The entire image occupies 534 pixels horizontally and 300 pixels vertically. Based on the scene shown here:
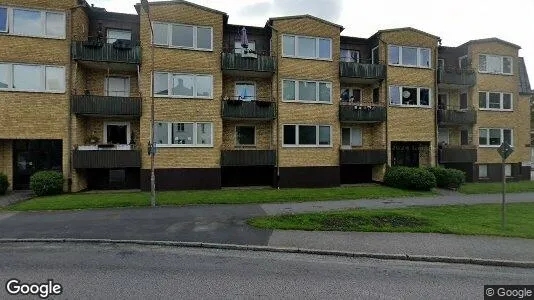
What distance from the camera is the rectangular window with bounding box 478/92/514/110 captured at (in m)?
24.9

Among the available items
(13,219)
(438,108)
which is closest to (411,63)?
(438,108)

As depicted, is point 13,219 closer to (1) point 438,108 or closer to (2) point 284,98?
(2) point 284,98

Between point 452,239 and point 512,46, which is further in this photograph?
point 512,46

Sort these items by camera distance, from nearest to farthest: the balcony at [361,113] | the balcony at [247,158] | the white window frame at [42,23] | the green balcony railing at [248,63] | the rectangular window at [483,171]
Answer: the white window frame at [42,23] < the balcony at [247,158] < the green balcony railing at [248,63] < the balcony at [361,113] < the rectangular window at [483,171]

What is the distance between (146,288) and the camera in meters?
5.58

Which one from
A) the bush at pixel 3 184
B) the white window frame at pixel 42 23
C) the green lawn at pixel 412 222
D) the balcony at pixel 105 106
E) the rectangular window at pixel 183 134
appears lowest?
the green lawn at pixel 412 222

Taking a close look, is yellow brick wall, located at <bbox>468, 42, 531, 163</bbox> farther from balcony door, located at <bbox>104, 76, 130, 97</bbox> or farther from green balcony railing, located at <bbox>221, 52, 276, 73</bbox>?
balcony door, located at <bbox>104, 76, 130, 97</bbox>

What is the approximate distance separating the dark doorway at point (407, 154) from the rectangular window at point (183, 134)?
48.7 feet

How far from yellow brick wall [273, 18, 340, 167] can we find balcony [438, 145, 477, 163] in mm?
8695

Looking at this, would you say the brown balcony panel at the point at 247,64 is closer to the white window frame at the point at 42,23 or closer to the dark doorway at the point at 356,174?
the white window frame at the point at 42,23

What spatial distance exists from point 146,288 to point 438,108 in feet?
80.7

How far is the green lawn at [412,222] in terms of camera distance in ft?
31.8

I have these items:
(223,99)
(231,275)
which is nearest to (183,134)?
(223,99)

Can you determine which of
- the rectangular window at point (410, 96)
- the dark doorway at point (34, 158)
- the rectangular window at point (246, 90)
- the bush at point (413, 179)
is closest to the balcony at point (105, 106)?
the dark doorway at point (34, 158)
